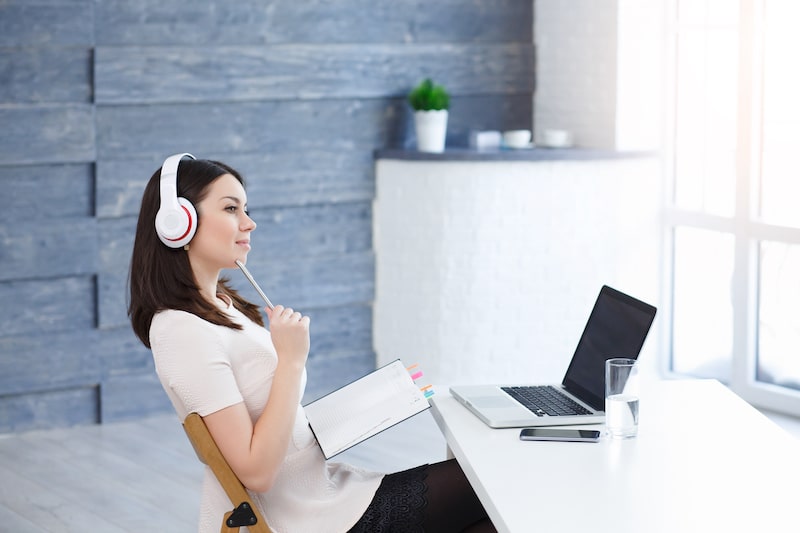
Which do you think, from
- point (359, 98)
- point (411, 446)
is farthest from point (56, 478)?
point (359, 98)

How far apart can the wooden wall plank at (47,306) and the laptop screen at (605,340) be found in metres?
2.71

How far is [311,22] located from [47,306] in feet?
5.42

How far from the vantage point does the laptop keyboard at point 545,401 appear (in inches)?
89.4

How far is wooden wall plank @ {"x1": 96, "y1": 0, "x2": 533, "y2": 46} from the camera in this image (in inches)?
181

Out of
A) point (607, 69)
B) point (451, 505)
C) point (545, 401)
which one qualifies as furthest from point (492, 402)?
point (607, 69)

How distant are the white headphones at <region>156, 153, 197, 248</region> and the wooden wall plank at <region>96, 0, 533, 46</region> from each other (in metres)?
2.65

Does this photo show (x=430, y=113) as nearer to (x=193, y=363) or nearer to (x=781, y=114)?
(x=781, y=114)

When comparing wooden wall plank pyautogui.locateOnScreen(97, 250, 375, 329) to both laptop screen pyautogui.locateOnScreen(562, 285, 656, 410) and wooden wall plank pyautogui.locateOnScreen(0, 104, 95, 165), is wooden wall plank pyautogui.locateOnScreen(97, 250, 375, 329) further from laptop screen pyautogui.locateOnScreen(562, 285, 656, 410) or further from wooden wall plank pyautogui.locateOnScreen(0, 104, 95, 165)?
laptop screen pyautogui.locateOnScreen(562, 285, 656, 410)

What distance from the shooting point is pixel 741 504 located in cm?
175

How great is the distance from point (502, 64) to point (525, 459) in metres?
3.64

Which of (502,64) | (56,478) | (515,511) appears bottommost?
(56,478)

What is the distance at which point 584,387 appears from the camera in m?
2.40

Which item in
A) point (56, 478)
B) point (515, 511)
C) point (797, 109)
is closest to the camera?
point (515, 511)

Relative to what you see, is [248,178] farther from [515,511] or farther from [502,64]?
[515,511]
